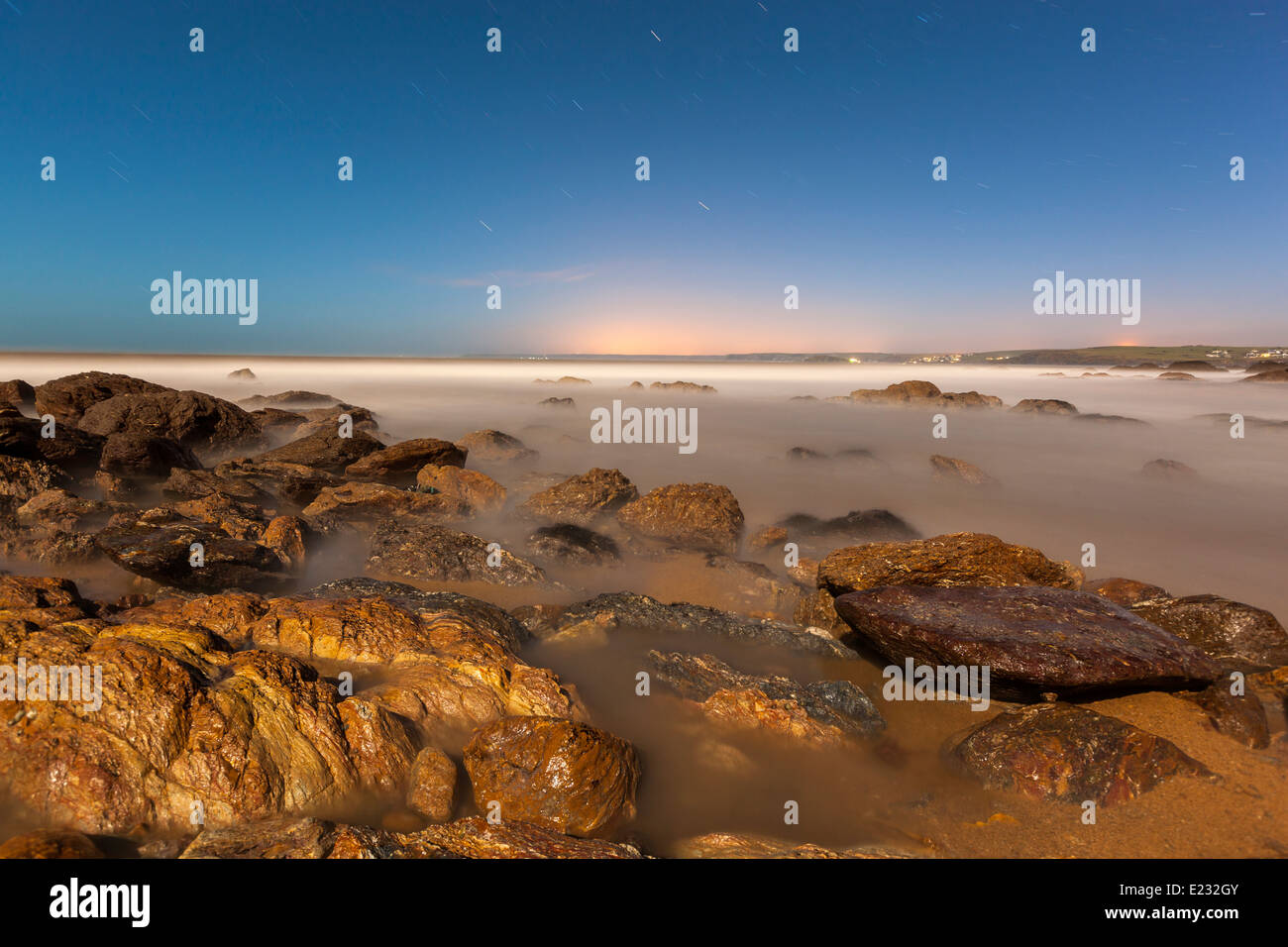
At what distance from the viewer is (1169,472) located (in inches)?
901

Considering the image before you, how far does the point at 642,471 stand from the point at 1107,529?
14496mm

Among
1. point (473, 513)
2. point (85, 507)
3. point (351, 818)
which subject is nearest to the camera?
point (351, 818)

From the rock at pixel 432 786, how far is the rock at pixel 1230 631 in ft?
26.8

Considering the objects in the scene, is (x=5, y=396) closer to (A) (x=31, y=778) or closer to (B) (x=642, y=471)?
(B) (x=642, y=471)

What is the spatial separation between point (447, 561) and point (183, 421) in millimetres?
16308

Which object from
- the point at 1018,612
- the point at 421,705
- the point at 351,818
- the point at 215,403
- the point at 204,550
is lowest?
the point at 351,818

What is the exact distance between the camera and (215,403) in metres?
21.8

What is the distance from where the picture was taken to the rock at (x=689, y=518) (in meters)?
12.8

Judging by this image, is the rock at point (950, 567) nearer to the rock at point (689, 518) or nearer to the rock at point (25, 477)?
the rock at point (689, 518)

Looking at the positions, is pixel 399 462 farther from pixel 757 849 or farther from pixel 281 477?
pixel 757 849

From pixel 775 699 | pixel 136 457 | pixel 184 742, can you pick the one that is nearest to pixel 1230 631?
pixel 775 699

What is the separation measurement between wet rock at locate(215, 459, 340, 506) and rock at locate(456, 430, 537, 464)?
629cm

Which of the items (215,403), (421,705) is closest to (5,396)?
(215,403)

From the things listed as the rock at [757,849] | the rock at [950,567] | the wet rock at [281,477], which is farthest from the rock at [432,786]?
the wet rock at [281,477]
